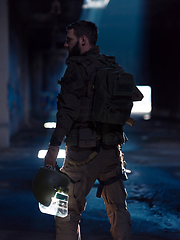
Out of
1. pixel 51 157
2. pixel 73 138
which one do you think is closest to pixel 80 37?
pixel 73 138

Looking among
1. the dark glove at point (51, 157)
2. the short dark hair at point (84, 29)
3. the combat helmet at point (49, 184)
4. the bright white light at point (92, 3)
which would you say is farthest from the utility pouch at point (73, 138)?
the bright white light at point (92, 3)

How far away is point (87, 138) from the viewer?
99.7 inches

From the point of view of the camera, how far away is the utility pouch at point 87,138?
2521mm

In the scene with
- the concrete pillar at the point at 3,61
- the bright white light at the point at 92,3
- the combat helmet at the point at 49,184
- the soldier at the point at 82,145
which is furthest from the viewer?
the bright white light at the point at 92,3

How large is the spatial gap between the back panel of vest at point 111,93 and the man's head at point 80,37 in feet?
0.91

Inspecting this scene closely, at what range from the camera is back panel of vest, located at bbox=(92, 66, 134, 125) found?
2461mm

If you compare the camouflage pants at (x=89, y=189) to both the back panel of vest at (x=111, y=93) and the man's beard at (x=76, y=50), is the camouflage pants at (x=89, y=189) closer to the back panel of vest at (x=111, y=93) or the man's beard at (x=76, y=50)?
the back panel of vest at (x=111, y=93)

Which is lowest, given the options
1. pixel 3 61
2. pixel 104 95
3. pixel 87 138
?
pixel 87 138

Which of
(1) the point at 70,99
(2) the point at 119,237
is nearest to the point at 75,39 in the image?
(1) the point at 70,99

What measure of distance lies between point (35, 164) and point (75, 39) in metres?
4.64

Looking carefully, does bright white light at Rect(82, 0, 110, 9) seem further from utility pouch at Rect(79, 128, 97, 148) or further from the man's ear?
utility pouch at Rect(79, 128, 97, 148)

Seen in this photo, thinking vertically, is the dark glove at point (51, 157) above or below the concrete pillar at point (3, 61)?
below

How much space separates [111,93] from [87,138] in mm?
386

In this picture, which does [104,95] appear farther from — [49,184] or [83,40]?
[49,184]
